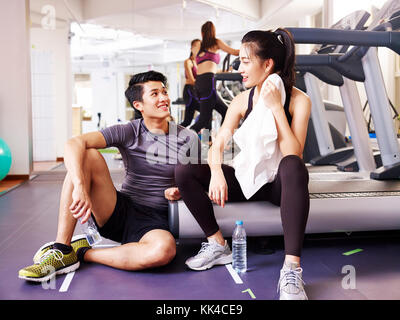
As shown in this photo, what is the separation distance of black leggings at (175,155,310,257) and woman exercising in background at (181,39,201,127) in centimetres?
327

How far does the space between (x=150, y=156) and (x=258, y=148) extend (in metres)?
0.55

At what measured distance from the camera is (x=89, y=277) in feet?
5.97

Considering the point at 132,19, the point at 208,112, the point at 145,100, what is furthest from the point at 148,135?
the point at 132,19

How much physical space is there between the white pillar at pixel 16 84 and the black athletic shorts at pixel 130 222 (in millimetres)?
3298

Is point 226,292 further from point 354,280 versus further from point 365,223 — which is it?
point 365,223

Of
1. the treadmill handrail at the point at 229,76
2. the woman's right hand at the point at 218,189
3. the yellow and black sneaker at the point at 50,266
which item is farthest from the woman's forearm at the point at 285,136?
the treadmill handrail at the point at 229,76

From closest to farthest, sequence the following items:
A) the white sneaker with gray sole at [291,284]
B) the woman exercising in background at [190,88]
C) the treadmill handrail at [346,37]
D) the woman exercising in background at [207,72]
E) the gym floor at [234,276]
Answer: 1. the white sneaker with gray sole at [291,284]
2. the gym floor at [234,276]
3. the treadmill handrail at [346,37]
4. the woman exercising in background at [207,72]
5. the woman exercising in background at [190,88]

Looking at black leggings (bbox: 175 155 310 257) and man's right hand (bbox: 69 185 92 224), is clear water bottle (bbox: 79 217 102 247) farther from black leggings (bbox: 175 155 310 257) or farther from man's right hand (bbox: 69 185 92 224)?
black leggings (bbox: 175 155 310 257)

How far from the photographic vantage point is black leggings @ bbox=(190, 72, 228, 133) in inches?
181

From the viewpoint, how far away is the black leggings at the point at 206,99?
15.1 ft

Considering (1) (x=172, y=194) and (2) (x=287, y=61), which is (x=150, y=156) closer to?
(1) (x=172, y=194)

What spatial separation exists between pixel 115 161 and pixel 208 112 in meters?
2.14

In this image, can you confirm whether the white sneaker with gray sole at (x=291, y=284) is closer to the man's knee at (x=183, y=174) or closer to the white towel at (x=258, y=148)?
the white towel at (x=258, y=148)

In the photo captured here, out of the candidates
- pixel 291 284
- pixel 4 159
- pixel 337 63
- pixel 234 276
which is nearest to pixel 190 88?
pixel 4 159
